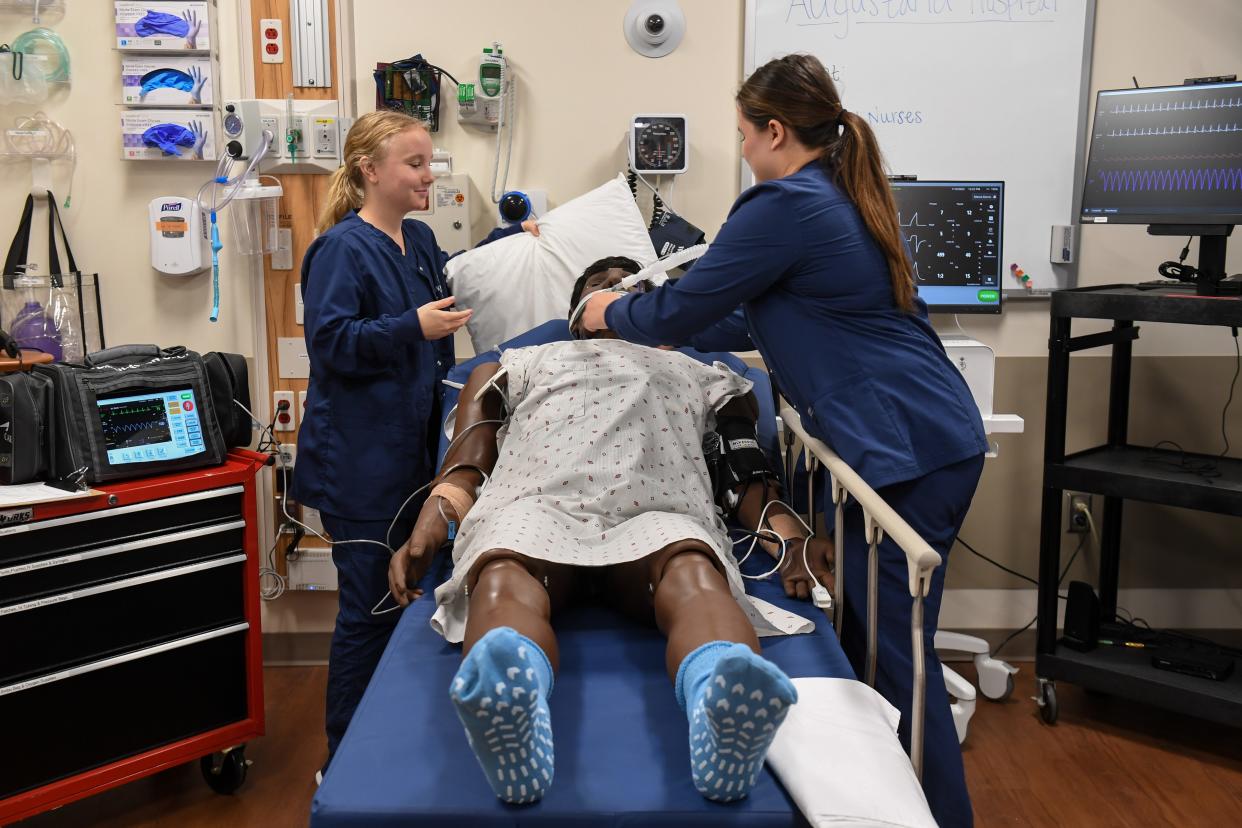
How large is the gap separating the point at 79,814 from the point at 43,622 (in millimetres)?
530

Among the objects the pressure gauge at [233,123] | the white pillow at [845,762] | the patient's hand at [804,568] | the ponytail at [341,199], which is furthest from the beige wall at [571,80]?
the white pillow at [845,762]

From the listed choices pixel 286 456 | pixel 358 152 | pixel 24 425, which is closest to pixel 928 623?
pixel 358 152

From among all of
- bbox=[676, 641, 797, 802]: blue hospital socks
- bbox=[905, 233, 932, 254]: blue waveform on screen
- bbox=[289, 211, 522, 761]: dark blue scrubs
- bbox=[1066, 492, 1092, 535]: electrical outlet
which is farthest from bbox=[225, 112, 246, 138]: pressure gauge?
bbox=[1066, 492, 1092, 535]: electrical outlet

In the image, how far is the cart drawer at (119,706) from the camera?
2.03 meters

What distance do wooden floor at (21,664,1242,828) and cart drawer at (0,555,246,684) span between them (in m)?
0.42

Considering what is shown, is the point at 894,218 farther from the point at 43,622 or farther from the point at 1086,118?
the point at 43,622

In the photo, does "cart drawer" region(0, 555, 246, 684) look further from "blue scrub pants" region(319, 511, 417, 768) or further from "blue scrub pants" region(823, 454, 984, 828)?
"blue scrub pants" region(823, 454, 984, 828)

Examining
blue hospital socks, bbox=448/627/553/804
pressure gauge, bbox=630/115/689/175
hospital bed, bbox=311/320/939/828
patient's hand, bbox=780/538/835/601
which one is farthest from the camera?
pressure gauge, bbox=630/115/689/175

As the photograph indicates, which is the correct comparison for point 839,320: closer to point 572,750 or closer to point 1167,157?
point 572,750

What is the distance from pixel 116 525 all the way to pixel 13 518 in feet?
0.64

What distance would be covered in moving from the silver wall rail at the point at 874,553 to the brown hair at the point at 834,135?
33 centimetres

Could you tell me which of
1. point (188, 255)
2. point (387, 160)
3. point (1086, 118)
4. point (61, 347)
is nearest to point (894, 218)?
point (387, 160)

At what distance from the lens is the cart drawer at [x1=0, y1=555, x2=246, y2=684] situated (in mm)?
2016

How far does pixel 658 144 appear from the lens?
2852 millimetres
